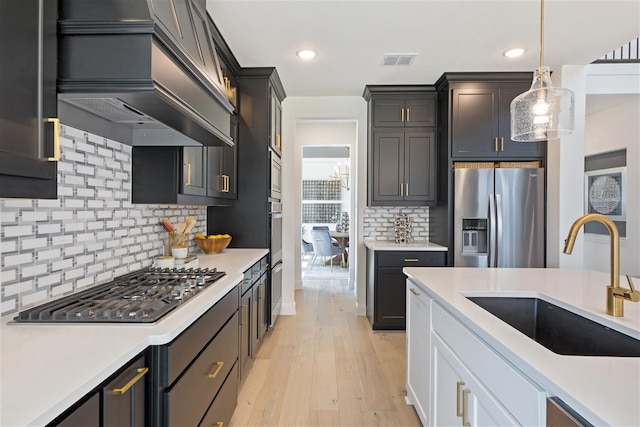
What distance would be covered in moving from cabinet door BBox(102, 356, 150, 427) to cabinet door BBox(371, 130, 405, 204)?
10.7 feet

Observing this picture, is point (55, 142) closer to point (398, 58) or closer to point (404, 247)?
point (398, 58)

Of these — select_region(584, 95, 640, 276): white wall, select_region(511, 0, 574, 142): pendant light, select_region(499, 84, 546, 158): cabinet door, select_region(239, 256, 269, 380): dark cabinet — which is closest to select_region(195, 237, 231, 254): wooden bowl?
select_region(239, 256, 269, 380): dark cabinet

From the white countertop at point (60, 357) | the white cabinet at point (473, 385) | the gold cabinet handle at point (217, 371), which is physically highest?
the white countertop at point (60, 357)

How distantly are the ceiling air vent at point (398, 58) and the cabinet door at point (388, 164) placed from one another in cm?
85

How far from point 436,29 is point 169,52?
7.05 feet

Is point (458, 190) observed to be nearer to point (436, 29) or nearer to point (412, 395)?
point (436, 29)

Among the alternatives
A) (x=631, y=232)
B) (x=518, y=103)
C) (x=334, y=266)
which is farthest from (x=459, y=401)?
(x=334, y=266)

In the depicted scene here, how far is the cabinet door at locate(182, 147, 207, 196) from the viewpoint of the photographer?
209 centimetres

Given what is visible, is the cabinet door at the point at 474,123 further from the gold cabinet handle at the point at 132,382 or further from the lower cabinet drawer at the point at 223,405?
the gold cabinet handle at the point at 132,382

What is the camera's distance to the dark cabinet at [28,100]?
86 cm

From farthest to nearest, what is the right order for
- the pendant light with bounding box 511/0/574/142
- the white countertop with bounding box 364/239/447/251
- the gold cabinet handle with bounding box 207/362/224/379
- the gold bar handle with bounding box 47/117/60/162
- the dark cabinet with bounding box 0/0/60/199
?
the white countertop with bounding box 364/239/447/251, the pendant light with bounding box 511/0/574/142, the gold cabinet handle with bounding box 207/362/224/379, the gold bar handle with bounding box 47/117/60/162, the dark cabinet with bounding box 0/0/60/199

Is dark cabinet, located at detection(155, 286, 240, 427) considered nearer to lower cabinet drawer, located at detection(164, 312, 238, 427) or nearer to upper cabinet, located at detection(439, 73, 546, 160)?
lower cabinet drawer, located at detection(164, 312, 238, 427)

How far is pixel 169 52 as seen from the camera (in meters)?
1.31

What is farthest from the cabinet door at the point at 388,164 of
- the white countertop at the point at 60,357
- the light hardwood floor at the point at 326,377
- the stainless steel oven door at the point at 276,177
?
A: the white countertop at the point at 60,357
